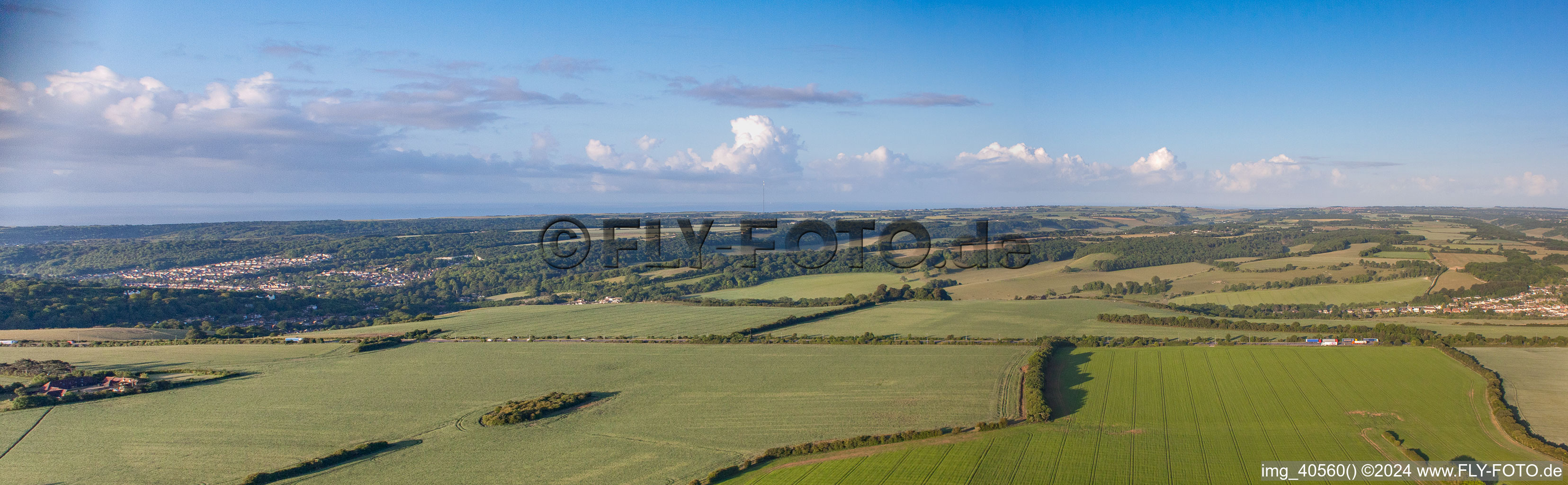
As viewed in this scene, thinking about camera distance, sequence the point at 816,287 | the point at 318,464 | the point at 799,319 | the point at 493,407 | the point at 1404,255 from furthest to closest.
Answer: the point at 1404,255 < the point at 816,287 < the point at 799,319 < the point at 493,407 < the point at 318,464

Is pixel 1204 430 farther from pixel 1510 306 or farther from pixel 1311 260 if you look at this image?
pixel 1311 260

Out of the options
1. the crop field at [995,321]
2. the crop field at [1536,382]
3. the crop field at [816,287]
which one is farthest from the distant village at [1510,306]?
the crop field at [816,287]

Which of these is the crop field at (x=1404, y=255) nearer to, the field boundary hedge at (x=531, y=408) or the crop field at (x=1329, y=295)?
the crop field at (x=1329, y=295)

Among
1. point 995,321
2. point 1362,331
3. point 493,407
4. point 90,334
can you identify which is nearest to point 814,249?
point 995,321

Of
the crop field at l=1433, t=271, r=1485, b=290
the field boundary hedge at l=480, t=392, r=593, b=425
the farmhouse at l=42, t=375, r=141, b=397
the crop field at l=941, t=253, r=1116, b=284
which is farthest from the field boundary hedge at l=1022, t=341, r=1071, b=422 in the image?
the crop field at l=1433, t=271, r=1485, b=290

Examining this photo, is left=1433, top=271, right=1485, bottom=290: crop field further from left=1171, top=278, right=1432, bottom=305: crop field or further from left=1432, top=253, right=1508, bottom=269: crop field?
left=1432, top=253, right=1508, bottom=269: crop field

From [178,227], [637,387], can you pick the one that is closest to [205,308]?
[637,387]
